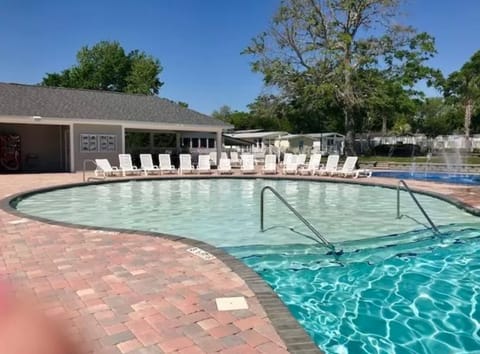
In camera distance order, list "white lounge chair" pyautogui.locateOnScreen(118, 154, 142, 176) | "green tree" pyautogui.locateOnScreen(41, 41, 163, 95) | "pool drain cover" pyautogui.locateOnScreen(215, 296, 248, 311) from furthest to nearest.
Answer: "green tree" pyautogui.locateOnScreen(41, 41, 163, 95), "white lounge chair" pyautogui.locateOnScreen(118, 154, 142, 176), "pool drain cover" pyautogui.locateOnScreen(215, 296, 248, 311)

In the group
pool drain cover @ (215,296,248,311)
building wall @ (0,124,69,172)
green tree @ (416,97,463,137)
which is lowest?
pool drain cover @ (215,296,248,311)

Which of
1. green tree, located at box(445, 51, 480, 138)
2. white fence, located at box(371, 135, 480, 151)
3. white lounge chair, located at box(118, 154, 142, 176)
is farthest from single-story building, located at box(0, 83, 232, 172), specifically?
green tree, located at box(445, 51, 480, 138)

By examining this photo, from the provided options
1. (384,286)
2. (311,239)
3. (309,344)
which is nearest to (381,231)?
(311,239)

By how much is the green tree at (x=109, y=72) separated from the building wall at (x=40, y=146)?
26.7m

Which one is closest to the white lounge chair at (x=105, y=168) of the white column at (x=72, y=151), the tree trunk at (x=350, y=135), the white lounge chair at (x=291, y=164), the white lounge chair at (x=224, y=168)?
the white column at (x=72, y=151)

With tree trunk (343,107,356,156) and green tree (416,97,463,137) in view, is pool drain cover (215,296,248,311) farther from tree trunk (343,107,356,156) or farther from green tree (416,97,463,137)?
green tree (416,97,463,137)

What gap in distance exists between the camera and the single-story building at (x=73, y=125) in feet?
69.6

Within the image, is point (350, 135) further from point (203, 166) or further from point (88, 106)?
point (88, 106)

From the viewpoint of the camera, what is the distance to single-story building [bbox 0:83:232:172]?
69.6ft

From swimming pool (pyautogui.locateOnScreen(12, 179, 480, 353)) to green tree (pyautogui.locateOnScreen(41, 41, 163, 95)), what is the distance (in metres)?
38.7

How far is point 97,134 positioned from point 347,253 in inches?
733

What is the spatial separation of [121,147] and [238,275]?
778 inches

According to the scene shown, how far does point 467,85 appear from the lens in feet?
138

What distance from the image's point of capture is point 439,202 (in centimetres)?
1155
